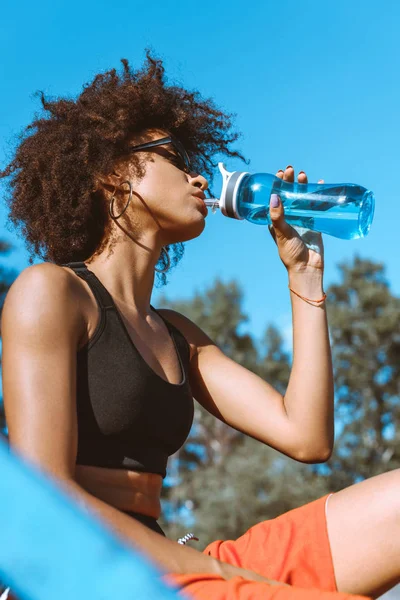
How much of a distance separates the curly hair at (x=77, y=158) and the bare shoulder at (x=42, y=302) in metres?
0.53

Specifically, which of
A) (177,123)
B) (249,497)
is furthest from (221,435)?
(177,123)

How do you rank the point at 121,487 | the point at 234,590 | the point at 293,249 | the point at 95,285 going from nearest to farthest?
the point at 234,590 < the point at 121,487 < the point at 95,285 < the point at 293,249

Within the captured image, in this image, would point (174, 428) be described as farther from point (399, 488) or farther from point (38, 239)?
point (38, 239)

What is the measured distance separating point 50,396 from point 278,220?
104cm

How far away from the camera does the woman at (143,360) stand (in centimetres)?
143

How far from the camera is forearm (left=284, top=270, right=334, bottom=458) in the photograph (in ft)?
6.65

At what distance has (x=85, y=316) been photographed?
1.69m

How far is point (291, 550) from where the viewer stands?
1692 mm

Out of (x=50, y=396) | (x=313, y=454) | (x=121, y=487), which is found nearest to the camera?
(x=50, y=396)

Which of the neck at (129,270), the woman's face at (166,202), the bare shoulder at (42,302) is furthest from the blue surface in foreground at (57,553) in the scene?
the woman's face at (166,202)

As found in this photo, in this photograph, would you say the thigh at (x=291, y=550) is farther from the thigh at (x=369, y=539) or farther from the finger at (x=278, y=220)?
the finger at (x=278, y=220)

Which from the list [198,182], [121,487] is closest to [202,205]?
[198,182]

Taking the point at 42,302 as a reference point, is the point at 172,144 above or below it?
above

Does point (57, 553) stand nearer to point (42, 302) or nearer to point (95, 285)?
point (42, 302)
